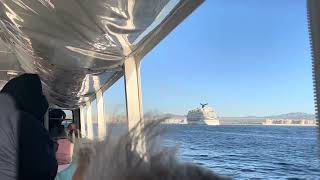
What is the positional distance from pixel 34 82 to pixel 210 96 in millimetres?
30862

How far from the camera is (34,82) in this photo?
1.43 m

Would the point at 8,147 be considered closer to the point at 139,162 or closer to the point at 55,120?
the point at 139,162

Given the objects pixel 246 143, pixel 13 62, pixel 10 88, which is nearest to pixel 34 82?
pixel 10 88

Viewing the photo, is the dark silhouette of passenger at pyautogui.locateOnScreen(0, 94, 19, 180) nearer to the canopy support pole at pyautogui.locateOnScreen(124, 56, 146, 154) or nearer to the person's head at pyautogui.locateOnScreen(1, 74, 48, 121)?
the person's head at pyautogui.locateOnScreen(1, 74, 48, 121)

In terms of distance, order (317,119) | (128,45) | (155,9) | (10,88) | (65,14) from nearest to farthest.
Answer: (317,119) → (10,88) → (155,9) → (65,14) → (128,45)

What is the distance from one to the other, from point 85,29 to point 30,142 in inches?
50.9

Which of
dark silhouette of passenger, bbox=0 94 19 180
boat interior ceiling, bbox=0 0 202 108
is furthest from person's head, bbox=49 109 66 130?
dark silhouette of passenger, bbox=0 94 19 180

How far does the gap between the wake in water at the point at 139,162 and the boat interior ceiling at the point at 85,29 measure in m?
1.44

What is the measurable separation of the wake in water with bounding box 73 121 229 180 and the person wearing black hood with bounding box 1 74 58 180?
85 centimetres

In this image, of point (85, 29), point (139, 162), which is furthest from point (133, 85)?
point (139, 162)

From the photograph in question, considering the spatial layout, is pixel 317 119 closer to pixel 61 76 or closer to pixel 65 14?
pixel 65 14

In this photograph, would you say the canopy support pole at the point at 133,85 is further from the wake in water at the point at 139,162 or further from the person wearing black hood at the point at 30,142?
the wake in water at the point at 139,162

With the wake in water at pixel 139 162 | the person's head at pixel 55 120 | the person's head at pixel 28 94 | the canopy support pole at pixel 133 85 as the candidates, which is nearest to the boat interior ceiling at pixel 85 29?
the canopy support pole at pixel 133 85

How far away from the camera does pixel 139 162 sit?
0.43 meters
